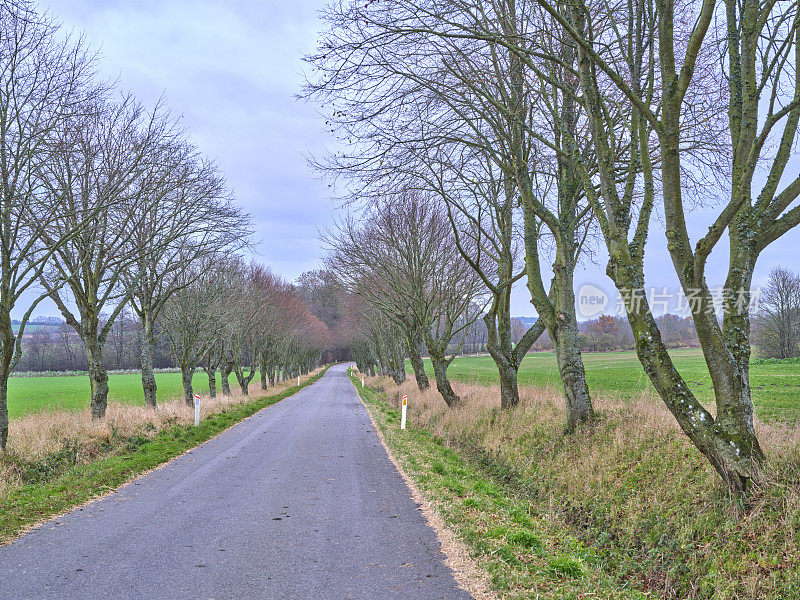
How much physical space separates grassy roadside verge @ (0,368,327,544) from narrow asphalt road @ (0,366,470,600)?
33 centimetres

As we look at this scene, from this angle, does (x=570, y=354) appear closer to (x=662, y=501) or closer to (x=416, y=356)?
(x=662, y=501)

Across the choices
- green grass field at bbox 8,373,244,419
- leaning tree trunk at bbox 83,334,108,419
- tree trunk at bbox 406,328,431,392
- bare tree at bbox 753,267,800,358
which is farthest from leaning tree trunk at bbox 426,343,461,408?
bare tree at bbox 753,267,800,358

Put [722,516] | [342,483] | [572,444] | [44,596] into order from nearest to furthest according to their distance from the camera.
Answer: [44,596] → [722,516] → [342,483] → [572,444]

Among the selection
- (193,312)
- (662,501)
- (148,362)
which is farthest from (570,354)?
(193,312)

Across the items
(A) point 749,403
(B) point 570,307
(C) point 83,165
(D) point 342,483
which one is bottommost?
(D) point 342,483

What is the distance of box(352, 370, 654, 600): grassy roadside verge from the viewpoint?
13.9 ft

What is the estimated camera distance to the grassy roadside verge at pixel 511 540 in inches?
167

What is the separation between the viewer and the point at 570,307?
9805 millimetres

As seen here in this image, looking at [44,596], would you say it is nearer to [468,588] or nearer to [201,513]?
[201,513]

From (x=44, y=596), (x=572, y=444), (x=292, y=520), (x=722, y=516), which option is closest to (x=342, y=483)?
(x=292, y=520)

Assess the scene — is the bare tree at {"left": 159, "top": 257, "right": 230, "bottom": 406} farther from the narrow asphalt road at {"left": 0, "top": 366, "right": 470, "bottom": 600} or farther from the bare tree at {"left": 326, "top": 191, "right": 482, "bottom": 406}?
the narrow asphalt road at {"left": 0, "top": 366, "right": 470, "bottom": 600}

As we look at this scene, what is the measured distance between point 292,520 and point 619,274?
494 cm

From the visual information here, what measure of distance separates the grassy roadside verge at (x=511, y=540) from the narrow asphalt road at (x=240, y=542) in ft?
1.34

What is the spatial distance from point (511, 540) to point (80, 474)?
7179 millimetres
